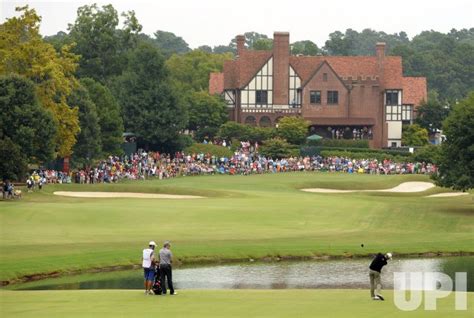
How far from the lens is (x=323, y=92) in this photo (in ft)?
474

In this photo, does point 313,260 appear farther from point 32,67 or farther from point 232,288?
point 32,67

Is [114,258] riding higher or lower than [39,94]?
lower

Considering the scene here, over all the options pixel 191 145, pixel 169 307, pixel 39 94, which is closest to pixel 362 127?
pixel 191 145

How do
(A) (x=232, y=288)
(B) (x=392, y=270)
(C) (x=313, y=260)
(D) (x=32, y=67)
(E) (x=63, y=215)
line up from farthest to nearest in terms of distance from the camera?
(D) (x=32, y=67), (E) (x=63, y=215), (C) (x=313, y=260), (B) (x=392, y=270), (A) (x=232, y=288)

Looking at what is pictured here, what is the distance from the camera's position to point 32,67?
9250 cm

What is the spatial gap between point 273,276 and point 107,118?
61.8 m

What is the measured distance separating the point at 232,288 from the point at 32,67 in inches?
1893

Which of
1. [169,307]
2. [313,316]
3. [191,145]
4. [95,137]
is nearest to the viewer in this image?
[313,316]

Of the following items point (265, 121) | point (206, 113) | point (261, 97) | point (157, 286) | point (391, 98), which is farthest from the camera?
point (265, 121)

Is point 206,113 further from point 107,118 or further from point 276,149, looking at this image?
point 107,118

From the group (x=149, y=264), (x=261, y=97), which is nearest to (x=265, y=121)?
(x=261, y=97)

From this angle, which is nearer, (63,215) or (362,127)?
(63,215)

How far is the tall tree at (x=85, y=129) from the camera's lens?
104375 mm

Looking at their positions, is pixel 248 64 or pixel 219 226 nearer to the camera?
pixel 219 226
